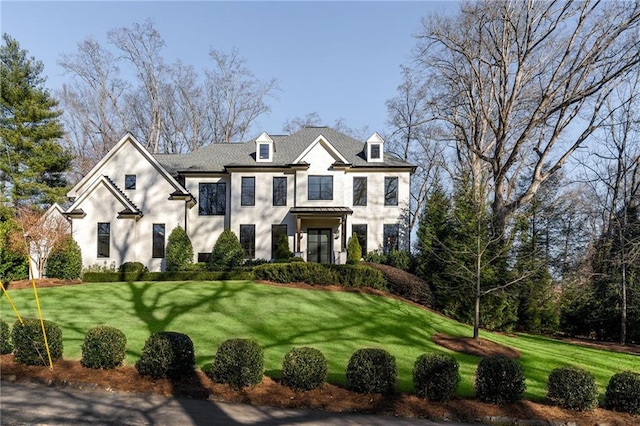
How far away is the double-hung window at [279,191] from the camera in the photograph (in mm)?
27625

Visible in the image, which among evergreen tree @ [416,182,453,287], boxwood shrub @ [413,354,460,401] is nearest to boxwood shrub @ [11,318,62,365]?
boxwood shrub @ [413,354,460,401]

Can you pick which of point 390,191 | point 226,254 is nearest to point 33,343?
point 226,254

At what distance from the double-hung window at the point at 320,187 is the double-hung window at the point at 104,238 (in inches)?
467

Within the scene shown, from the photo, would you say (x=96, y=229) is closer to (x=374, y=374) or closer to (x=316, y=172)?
(x=316, y=172)

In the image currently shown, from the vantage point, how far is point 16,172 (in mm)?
31547

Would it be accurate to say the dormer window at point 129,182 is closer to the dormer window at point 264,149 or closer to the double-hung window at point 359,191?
the dormer window at point 264,149

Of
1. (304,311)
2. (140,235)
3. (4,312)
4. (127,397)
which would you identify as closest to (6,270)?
(140,235)

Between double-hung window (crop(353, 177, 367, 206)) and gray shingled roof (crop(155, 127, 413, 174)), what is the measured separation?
1011 millimetres

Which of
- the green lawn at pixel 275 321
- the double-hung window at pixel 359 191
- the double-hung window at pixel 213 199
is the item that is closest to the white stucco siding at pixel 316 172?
the double-hung window at pixel 359 191

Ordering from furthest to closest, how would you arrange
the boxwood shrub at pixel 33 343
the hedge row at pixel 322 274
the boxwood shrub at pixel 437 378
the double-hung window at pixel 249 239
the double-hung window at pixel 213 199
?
Answer: the double-hung window at pixel 213 199 < the double-hung window at pixel 249 239 < the hedge row at pixel 322 274 < the boxwood shrub at pixel 33 343 < the boxwood shrub at pixel 437 378

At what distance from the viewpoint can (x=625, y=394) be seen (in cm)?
833

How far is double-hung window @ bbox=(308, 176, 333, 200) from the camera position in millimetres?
27172

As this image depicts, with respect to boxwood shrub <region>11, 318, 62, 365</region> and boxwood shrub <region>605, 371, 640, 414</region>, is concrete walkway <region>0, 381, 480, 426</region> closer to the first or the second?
boxwood shrub <region>11, 318, 62, 365</region>

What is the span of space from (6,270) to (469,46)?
27660mm
